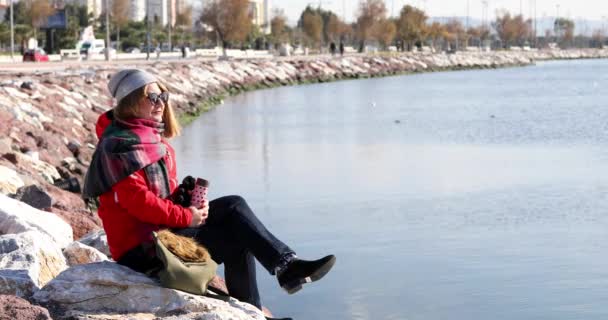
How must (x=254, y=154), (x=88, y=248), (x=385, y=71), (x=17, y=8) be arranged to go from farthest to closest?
(x=17, y=8), (x=385, y=71), (x=254, y=154), (x=88, y=248)

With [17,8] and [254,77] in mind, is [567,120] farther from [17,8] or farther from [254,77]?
[17,8]

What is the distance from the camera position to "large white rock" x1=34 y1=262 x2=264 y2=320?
5.01 metres

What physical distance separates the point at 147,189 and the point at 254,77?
3516cm

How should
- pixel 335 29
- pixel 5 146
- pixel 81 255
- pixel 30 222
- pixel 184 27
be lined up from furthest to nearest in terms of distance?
pixel 335 29 → pixel 184 27 → pixel 5 146 → pixel 30 222 → pixel 81 255

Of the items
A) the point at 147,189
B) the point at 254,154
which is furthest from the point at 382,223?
the point at 254,154

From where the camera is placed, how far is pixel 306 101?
31672 mm

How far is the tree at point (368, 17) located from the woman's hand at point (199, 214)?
85839 millimetres

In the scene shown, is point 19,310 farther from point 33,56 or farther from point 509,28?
point 509,28

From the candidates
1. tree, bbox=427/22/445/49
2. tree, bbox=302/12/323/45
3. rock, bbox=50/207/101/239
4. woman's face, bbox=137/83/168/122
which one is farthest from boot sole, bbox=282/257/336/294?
tree, bbox=427/22/445/49

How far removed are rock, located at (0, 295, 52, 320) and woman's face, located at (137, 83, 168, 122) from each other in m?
1.02

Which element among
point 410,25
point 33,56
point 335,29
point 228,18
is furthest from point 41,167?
point 410,25

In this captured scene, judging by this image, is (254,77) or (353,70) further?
(353,70)

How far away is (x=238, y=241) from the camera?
530 cm

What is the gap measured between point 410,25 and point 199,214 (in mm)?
95022
